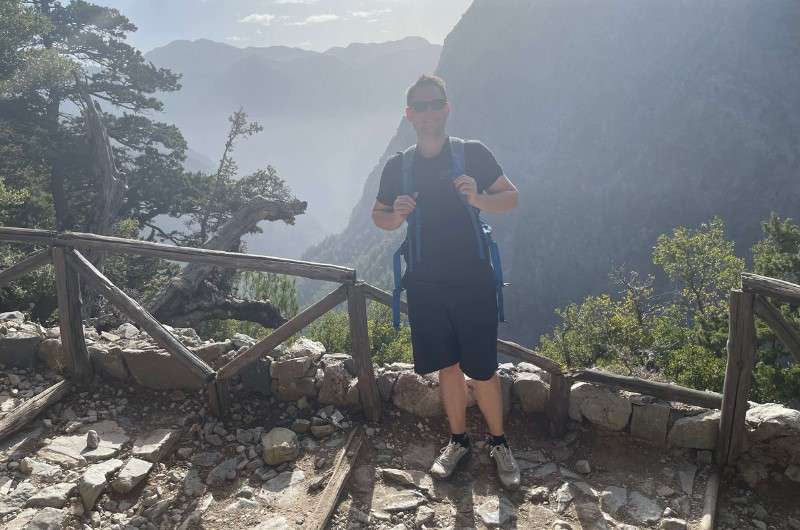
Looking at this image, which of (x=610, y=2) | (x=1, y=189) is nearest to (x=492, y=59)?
(x=610, y=2)

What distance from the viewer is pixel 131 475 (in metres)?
3.62

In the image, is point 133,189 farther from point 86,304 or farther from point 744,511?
point 744,511

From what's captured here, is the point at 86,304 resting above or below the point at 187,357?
below

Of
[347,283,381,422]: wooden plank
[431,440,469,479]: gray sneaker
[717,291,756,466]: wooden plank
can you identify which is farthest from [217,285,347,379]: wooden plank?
[717,291,756,466]: wooden plank

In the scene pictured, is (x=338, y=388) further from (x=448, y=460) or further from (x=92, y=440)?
(x=92, y=440)

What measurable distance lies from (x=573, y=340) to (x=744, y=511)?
25884 mm

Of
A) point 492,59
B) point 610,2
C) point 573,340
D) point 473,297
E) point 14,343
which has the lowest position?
point 573,340

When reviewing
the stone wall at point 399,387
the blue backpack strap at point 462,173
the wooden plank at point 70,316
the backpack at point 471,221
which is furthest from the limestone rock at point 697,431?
the wooden plank at point 70,316

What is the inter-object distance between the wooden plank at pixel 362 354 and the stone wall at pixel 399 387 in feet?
0.49

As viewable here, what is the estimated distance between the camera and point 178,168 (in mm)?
25266

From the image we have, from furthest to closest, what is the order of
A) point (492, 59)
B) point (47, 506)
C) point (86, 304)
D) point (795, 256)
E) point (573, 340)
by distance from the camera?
point (492, 59), point (573, 340), point (795, 256), point (86, 304), point (47, 506)

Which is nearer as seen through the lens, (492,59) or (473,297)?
(473,297)

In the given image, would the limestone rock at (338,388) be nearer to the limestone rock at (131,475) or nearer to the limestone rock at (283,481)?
the limestone rock at (283,481)

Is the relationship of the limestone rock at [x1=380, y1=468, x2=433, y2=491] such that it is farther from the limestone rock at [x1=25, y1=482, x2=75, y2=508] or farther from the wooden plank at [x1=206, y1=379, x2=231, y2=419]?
the limestone rock at [x1=25, y1=482, x2=75, y2=508]
